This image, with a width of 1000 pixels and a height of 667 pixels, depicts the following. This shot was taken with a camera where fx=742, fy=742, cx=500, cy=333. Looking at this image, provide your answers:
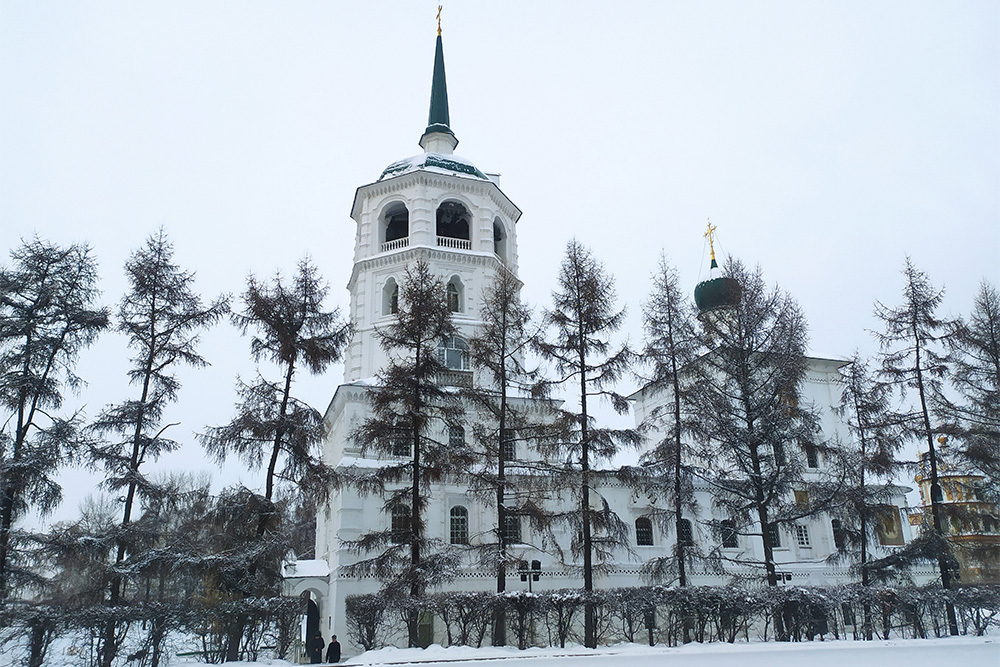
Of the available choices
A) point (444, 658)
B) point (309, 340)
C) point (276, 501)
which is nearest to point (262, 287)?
point (309, 340)

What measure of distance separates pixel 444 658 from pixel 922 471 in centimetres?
1636

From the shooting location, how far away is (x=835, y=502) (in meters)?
20.2

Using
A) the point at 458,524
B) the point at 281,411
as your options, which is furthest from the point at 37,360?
the point at 458,524

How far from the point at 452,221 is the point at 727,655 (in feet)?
68.2

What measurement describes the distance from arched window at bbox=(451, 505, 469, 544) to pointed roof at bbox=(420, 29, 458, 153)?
1595 centimetres

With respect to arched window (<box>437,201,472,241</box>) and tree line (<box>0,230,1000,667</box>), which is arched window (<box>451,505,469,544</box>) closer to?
tree line (<box>0,230,1000,667</box>)

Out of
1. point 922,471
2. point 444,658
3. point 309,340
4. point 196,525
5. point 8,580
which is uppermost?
point 309,340

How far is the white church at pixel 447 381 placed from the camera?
944 inches

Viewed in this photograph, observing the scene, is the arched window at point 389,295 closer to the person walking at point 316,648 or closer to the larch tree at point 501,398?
the larch tree at point 501,398

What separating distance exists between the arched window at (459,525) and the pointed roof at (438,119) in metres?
15.9

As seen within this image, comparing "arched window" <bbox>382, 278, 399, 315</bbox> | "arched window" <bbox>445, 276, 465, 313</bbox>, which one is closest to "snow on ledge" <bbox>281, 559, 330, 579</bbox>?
"arched window" <bbox>382, 278, 399, 315</bbox>

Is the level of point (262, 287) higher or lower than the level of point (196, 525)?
higher

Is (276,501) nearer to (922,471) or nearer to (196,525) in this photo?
(196,525)

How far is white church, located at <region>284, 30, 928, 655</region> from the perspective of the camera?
78.7 ft
